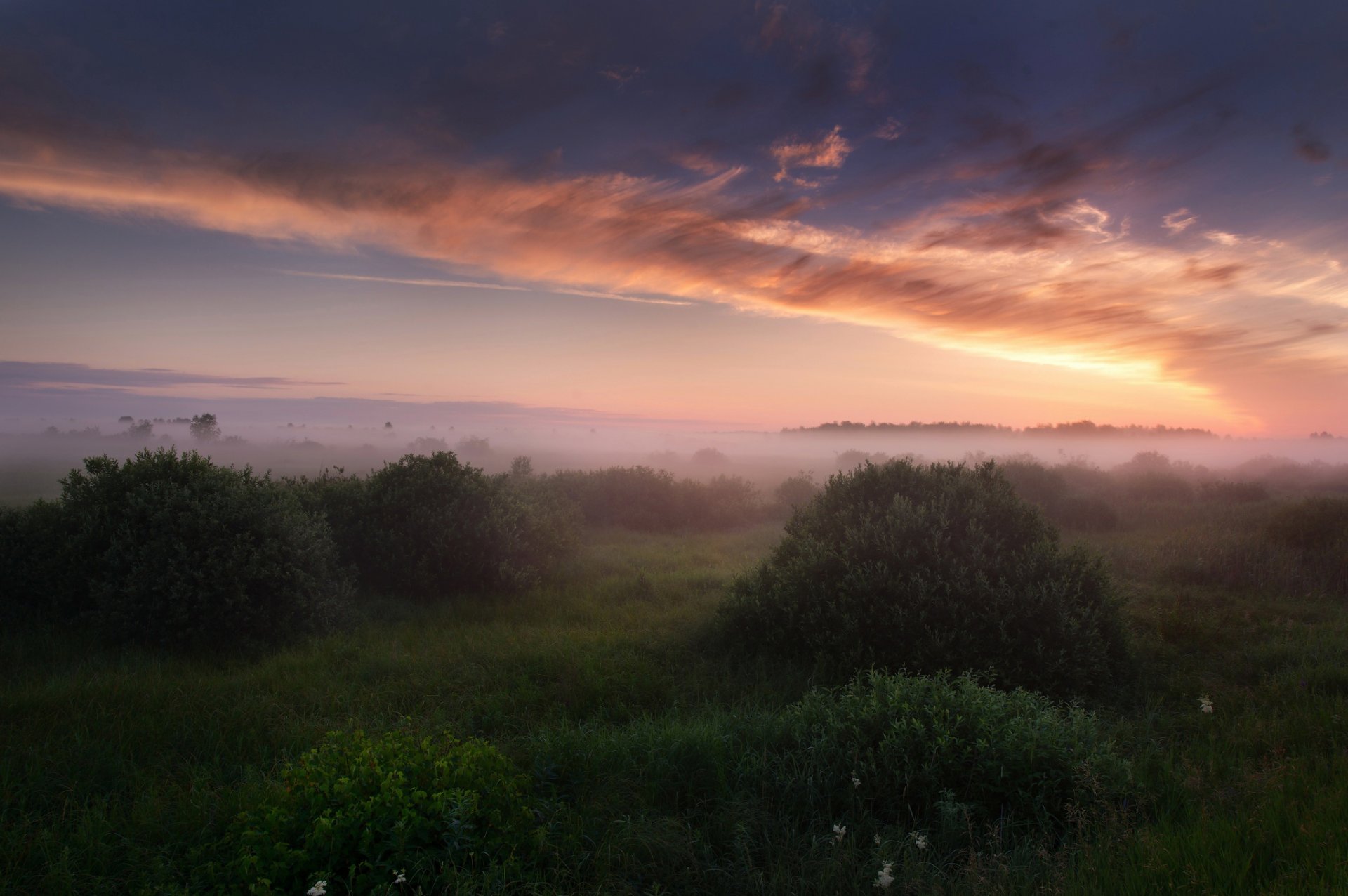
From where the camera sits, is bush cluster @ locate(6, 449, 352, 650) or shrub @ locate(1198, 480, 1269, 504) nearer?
bush cluster @ locate(6, 449, 352, 650)

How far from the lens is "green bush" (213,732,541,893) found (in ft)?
11.2

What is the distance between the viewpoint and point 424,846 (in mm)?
3717

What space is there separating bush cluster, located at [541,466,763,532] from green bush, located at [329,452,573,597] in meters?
7.67

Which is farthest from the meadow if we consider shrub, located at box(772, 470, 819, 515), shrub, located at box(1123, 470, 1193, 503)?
shrub, located at box(1123, 470, 1193, 503)

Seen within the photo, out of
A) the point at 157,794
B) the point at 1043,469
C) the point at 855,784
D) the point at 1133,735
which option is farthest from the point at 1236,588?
the point at 157,794

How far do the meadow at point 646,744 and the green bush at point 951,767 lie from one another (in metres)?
0.09

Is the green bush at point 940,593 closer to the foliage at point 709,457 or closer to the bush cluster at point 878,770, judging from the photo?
the bush cluster at point 878,770

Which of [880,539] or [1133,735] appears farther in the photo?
[880,539]

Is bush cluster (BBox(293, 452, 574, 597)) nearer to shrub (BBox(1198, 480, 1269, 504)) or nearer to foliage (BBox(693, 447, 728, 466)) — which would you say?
shrub (BBox(1198, 480, 1269, 504))

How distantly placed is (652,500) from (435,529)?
37.0ft

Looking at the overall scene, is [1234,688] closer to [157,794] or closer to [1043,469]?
[157,794]

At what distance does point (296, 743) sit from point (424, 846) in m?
2.85

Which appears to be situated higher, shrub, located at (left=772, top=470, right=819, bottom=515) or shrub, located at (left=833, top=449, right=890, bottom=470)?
shrub, located at (left=833, top=449, right=890, bottom=470)

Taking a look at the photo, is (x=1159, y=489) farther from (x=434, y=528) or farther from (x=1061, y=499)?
(x=434, y=528)
